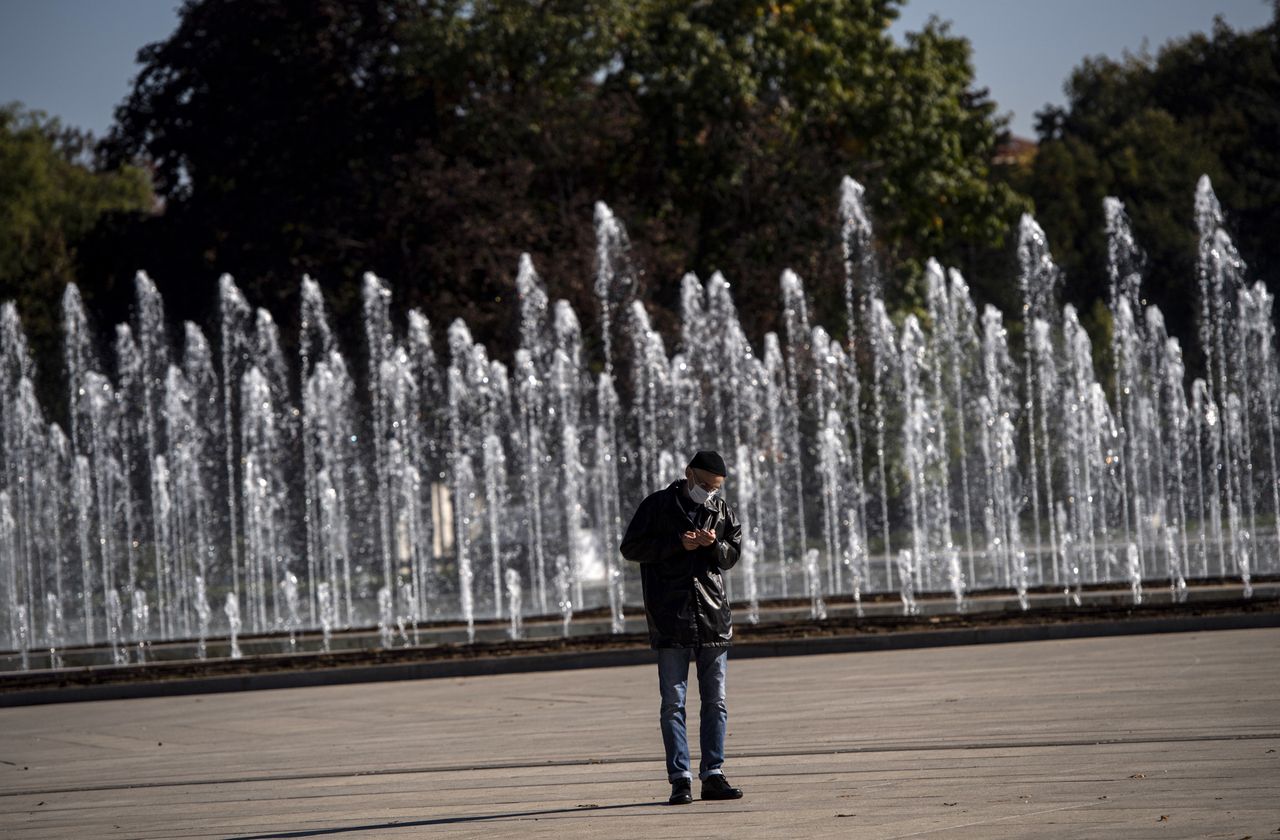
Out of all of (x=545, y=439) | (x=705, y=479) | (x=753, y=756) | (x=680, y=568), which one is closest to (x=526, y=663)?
(x=753, y=756)

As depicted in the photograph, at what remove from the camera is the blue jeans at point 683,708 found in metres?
7.85

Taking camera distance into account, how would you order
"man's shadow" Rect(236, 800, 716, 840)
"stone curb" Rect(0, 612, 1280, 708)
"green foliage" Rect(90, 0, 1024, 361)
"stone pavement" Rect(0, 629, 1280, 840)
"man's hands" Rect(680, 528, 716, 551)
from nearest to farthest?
"stone pavement" Rect(0, 629, 1280, 840), "man's shadow" Rect(236, 800, 716, 840), "man's hands" Rect(680, 528, 716, 551), "stone curb" Rect(0, 612, 1280, 708), "green foliage" Rect(90, 0, 1024, 361)

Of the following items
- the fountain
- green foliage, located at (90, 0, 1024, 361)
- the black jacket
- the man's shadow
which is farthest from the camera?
green foliage, located at (90, 0, 1024, 361)

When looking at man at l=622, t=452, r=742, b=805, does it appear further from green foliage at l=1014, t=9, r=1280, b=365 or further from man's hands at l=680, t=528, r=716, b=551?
green foliage at l=1014, t=9, r=1280, b=365

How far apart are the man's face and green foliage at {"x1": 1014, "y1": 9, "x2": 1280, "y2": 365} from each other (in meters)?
46.5

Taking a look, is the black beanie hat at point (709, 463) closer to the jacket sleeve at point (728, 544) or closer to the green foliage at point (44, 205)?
the jacket sleeve at point (728, 544)

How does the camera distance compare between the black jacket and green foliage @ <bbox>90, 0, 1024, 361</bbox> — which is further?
green foliage @ <bbox>90, 0, 1024, 361</bbox>

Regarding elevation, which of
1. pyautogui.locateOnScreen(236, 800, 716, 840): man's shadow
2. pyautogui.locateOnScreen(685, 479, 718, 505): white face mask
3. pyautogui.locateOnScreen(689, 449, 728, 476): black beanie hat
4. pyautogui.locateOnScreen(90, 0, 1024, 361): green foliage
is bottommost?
A: pyautogui.locateOnScreen(236, 800, 716, 840): man's shadow

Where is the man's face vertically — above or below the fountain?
below

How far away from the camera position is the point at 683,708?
26.2 feet

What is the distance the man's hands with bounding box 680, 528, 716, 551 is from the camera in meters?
7.89

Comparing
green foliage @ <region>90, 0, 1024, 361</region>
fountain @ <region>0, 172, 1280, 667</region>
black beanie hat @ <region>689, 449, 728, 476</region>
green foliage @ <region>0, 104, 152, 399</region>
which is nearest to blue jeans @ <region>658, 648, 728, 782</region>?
black beanie hat @ <region>689, 449, 728, 476</region>

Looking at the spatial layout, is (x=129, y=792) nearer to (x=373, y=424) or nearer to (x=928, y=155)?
(x=373, y=424)

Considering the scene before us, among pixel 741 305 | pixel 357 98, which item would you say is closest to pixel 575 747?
pixel 741 305
